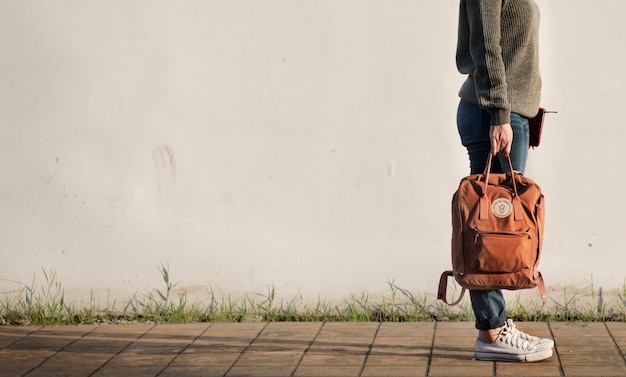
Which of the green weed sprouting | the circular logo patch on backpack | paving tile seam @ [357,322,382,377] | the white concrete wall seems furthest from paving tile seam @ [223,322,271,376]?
the circular logo patch on backpack

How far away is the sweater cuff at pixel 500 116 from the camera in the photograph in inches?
181

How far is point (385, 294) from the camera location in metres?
6.01

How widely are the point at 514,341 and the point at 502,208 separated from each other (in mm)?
623

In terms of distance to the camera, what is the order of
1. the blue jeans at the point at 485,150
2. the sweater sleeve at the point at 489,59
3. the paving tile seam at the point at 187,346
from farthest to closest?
the paving tile seam at the point at 187,346 → the blue jeans at the point at 485,150 → the sweater sleeve at the point at 489,59

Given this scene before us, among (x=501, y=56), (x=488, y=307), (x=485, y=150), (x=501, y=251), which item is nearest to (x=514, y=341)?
(x=488, y=307)

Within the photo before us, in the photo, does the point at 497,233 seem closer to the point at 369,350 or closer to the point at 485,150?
the point at 485,150

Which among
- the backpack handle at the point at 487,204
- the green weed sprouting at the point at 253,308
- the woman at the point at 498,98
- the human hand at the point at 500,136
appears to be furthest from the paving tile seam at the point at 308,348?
the human hand at the point at 500,136

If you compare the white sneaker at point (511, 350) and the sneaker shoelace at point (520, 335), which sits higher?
the sneaker shoelace at point (520, 335)

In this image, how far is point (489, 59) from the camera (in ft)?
15.0

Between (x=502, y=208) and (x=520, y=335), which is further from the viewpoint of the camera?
(x=520, y=335)

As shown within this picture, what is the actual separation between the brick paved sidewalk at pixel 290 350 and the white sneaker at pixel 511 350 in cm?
3

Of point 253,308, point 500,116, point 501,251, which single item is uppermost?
point 500,116

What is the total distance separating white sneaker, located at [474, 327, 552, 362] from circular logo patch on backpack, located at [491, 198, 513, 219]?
0.57m

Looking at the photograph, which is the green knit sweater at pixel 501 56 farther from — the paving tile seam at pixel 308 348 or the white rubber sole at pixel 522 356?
the paving tile seam at pixel 308 348
